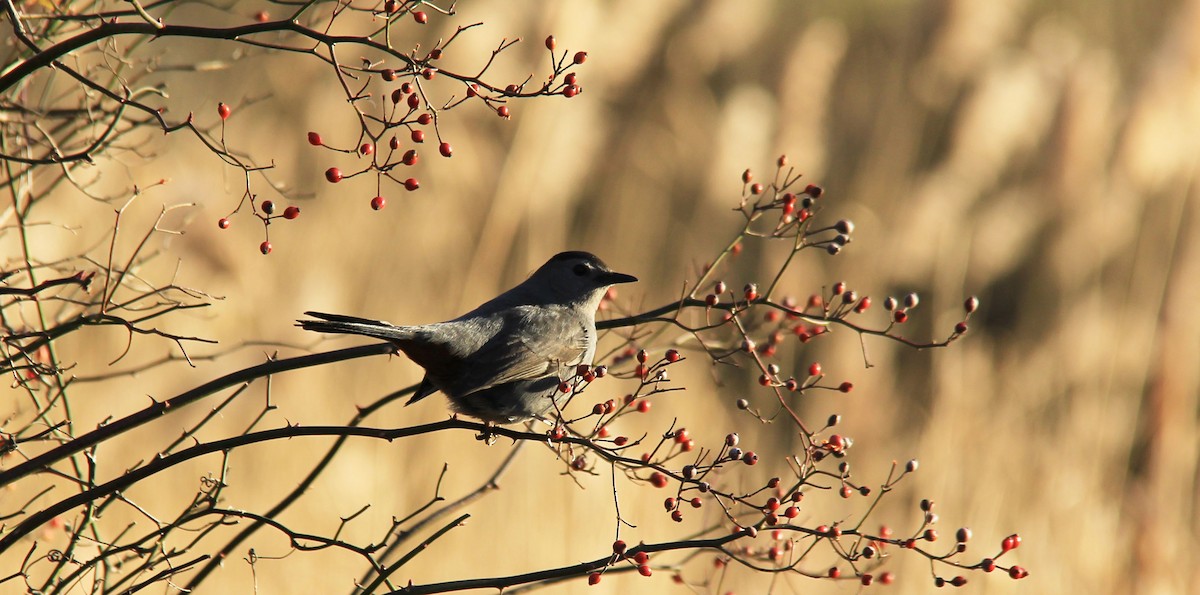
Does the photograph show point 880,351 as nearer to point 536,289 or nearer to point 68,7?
point 536,289

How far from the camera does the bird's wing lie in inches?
124

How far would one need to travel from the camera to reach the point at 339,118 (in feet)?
18.5

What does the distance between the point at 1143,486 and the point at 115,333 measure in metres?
5.71

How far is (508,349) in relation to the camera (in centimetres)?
325

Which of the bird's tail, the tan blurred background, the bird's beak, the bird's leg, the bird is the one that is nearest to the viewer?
the bird's leg

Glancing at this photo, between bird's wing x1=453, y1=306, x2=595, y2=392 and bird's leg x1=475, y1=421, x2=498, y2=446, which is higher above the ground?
bird's wing x1=453, y1=306, x2=595, y2=392

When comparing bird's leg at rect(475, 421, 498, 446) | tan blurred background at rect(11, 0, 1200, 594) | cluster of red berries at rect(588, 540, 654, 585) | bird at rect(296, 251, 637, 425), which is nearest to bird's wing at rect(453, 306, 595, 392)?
bird at rect(296, 251, 637, 425)

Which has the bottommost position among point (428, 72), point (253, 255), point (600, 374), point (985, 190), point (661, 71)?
point (600, 374)

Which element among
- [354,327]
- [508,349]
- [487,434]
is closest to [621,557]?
[487,434]

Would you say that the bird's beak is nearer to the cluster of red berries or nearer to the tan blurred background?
the cluster of red berries

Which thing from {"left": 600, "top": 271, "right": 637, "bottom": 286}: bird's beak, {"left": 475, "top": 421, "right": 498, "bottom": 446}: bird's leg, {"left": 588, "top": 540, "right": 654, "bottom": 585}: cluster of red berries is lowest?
{"left": 588, "top": 540, "right": 654, "bottom": 585}: cluster of red berries

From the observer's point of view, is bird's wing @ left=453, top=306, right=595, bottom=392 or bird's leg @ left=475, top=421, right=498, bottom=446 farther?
bird's wing @ left=453, top=306, right=595, bottom=392

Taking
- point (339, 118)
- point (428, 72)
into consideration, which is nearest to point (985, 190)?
point (339, 118)

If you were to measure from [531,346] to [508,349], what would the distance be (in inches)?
3.5
